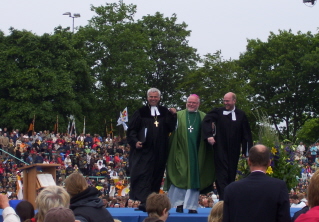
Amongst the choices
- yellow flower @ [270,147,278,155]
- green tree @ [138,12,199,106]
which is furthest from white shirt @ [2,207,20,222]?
green tree @ [138,12,199,106]

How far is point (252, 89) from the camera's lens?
49875 mm

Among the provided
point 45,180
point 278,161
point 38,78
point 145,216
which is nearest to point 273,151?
point 278,161

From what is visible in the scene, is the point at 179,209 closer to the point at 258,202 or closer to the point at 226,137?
the point at 226,137

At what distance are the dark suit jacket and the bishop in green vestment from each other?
159 inches

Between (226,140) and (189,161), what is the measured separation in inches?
25.0

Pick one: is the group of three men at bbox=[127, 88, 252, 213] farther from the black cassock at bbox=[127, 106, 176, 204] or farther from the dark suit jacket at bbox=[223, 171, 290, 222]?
the dark suit jacket at bbox=[223, 171, 290, 222]

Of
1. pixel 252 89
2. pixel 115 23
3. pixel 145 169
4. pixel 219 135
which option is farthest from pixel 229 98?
pixel 115 23

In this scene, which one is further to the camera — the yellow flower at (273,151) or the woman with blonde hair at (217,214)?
the yellow flower at (273,151)

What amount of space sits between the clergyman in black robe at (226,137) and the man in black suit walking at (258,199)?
3811 millimetres

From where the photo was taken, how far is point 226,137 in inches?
381

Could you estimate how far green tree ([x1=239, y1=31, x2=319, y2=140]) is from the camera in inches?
1994

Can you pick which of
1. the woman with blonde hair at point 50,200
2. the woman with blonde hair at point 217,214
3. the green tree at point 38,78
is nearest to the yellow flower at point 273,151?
the woman with blonde hair at point 217,214

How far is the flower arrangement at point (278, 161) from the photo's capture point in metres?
9.79

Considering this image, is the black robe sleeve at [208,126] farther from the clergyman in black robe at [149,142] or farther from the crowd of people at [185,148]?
the clergyman in black robe at [149,142]
